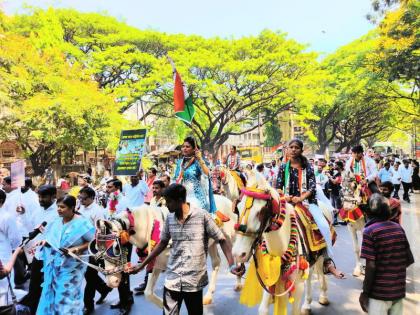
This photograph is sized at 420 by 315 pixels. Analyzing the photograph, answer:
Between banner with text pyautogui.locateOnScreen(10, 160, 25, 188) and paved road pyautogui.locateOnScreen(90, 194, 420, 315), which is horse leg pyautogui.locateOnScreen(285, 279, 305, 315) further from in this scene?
banner with text pyautogui.locateOnScreen(10, 160, 25, 188)

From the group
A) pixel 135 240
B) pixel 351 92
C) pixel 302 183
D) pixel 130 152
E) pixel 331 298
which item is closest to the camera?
pixel 302 183

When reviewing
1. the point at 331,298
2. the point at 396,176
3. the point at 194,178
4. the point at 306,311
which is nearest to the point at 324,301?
the point at 331,298

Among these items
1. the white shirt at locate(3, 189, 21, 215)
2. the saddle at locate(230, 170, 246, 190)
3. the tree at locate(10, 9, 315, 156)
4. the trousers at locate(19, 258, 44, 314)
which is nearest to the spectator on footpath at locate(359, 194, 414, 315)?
the trousers at locate(19, 258, 44, 314)

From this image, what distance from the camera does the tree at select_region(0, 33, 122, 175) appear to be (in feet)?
52.1

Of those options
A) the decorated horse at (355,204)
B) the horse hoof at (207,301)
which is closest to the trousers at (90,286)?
the horse hoof at (207,301)

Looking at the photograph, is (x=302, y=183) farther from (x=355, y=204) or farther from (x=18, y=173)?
(x=18, y=173)

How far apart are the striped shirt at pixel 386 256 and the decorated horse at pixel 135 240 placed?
7.98 feet

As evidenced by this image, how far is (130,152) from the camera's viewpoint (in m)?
8.48

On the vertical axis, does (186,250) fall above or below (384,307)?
above

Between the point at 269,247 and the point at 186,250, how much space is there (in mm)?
932

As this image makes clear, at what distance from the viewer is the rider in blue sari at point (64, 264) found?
398 centimetres

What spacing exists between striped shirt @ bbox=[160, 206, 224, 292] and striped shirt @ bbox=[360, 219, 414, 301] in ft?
4.26

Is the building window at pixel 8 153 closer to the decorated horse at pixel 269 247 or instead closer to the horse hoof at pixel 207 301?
the horse hoof at pixel 207 301

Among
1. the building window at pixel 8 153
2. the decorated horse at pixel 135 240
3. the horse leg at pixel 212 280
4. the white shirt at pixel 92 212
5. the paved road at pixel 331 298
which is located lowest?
the paved road at pixel 331 298
